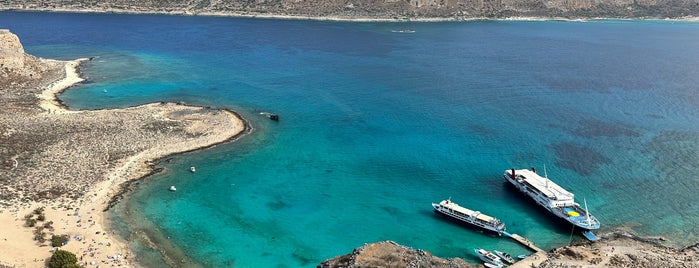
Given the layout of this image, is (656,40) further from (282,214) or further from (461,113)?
(282,214)

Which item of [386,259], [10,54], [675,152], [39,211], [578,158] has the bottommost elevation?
[39,211]

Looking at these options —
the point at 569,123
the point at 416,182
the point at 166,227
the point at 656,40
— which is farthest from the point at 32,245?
the point at 656,40

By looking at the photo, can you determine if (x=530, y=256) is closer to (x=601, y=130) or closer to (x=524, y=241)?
(x=524, y=241)

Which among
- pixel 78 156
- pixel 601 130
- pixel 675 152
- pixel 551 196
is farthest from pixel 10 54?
pixel 675 152

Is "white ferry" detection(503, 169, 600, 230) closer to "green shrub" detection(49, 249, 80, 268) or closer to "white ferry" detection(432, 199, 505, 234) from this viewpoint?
"white ferry" detection(432, 199, 505, 234)

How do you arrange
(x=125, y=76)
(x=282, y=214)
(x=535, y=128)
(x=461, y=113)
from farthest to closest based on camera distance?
(x=125, y=76) → (x=461, y=113) → (x=535, y=128) → (x=282, y=214)
